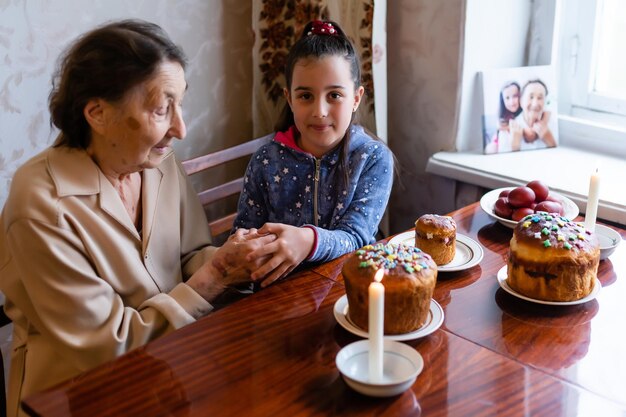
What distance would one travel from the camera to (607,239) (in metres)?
1.65

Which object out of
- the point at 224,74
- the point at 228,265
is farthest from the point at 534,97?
the point at 228,265

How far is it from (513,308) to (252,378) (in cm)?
52

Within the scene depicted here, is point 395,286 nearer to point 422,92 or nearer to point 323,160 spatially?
point 323,160

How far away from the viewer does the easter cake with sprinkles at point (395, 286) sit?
1274 mm

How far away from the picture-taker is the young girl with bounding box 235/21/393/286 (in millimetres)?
1769

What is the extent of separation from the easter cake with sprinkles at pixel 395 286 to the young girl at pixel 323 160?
350 millimetres

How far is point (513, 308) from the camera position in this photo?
141 centimetres

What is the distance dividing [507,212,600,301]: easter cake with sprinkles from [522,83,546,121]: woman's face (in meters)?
1.00

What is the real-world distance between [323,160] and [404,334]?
666mm

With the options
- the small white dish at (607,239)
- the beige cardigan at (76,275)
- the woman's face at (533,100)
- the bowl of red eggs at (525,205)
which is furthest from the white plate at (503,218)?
the beige cardigan at (76,275)

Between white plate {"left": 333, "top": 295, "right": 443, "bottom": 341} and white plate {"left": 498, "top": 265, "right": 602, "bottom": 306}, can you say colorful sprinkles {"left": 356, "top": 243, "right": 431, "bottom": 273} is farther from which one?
white plate {"left": 498, "top": 265, "right": 602, "bottom": 306}

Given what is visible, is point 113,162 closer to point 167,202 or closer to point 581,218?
point 167,202

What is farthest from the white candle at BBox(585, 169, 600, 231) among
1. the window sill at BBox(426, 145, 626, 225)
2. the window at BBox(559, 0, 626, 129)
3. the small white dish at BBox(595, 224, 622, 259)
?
the window at BBox(559, 0, 626, 129)

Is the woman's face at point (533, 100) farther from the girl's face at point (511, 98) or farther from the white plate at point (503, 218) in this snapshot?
the white plate at point (503, 218)
